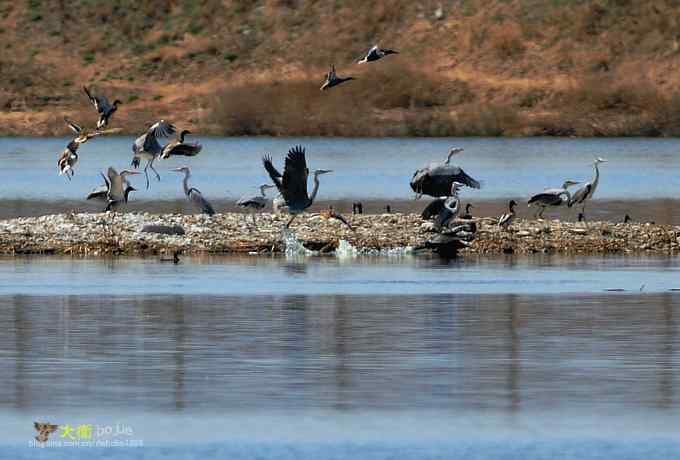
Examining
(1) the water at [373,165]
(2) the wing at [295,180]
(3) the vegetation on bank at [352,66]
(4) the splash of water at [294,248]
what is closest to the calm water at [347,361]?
(2) the wing at [295,180]

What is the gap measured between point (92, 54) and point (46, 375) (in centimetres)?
8272

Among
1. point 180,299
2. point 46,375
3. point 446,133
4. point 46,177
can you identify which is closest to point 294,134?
point 446,133

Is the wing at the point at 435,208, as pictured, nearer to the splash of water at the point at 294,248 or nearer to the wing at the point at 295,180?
the splash of water at the point at 294,248

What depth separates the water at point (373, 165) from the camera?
1865 inches

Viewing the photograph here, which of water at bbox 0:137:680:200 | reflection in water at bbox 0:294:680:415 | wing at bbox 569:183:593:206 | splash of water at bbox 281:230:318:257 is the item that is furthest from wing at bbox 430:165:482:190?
water at bbox 0:137:680:200

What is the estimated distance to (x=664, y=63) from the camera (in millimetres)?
90562

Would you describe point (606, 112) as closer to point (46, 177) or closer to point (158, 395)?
point (46, 177)

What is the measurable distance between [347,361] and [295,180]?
10041 millimetres

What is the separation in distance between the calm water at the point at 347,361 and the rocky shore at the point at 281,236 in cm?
263

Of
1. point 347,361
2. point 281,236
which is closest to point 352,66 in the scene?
point 281,236

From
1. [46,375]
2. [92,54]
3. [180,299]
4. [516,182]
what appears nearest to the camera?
[46,375]

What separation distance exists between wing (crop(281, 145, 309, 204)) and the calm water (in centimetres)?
152

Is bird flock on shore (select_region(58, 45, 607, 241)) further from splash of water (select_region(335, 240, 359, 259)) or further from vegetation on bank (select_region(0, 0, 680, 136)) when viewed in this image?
vegetation on bank (select_region(0, 0, 680, 136))

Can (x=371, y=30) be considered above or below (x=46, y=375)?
above
